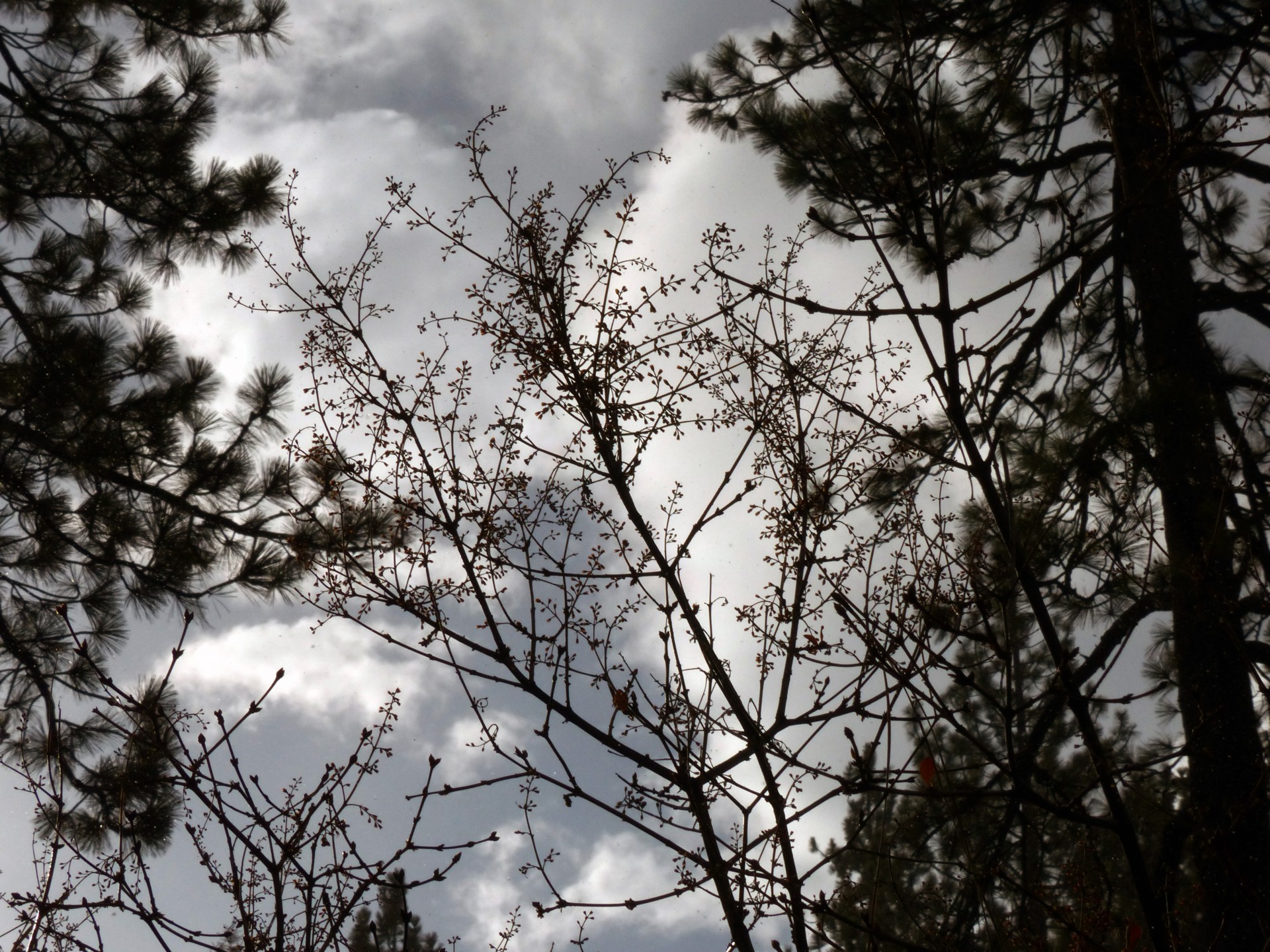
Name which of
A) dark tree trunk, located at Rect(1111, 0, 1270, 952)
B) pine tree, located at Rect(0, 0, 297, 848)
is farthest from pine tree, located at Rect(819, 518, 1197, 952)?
pine tree, located at Rect(0, 0, 297, 848)

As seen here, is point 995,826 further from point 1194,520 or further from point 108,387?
point 108,387

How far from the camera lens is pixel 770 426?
7.66 feet

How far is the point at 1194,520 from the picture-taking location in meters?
4.05

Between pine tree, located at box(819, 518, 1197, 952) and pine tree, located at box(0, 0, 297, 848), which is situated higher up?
pine tree, located at box(0, 0, 297, 848)

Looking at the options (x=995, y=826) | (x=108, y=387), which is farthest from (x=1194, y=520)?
(x=108, y=387)

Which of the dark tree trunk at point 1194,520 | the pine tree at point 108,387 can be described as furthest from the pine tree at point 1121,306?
the pine tree at point 108,387

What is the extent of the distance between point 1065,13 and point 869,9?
1.12 m

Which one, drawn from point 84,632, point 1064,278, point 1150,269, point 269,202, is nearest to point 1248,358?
point 1150,269

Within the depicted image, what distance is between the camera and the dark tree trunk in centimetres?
266

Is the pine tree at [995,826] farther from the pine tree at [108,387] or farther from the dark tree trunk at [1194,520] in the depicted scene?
the pine tree at [108,387]

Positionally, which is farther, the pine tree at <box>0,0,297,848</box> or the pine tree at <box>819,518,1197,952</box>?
the pine tree at <box>0,0,297,848</box>

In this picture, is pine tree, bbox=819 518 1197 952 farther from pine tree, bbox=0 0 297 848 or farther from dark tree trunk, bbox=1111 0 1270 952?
pine tree, bbox=0 0 297 848

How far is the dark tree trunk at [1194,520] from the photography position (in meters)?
2.66

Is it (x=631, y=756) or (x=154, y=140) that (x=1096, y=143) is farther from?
(x=154, y=140)
